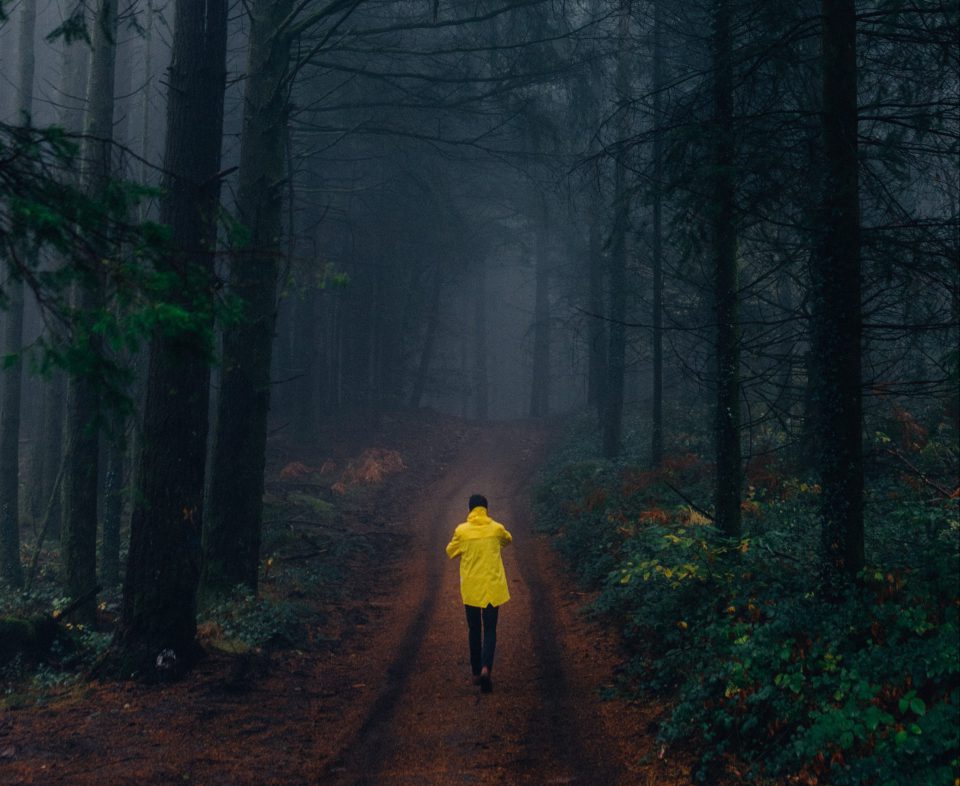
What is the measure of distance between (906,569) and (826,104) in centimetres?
442

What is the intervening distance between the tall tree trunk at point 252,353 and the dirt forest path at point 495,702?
9.12ft

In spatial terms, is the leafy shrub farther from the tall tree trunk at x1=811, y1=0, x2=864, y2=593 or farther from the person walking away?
the tall tree trunk at x1=811, y1=0, x2=864, y2=593

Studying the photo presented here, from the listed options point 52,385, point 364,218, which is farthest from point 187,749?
point 364,218

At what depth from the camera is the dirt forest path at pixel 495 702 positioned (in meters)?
6.62

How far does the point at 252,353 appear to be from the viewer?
11422 millimetres

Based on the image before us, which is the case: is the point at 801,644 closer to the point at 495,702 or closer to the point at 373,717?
the point at 495,702

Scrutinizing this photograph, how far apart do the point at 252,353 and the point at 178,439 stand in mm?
2861

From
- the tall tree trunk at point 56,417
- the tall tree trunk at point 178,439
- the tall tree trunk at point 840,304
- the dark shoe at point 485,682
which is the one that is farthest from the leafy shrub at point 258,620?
the tall tree trunk at point 56,417

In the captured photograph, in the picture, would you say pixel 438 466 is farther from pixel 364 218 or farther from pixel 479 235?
pixel 479 235

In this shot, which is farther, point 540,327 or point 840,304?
point 540,327

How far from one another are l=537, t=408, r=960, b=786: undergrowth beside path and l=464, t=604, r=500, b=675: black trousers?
5.31ft

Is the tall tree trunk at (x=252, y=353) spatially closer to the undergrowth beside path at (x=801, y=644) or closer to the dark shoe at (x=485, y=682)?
the dark shoe at (x=485, y=682)

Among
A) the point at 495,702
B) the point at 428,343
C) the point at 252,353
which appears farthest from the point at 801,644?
the point at 428,343

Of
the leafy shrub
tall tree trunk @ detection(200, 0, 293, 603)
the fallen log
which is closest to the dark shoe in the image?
the leafy shrub
